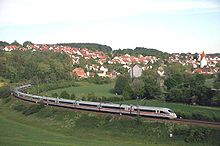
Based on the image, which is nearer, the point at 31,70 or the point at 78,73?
the point at 31,70

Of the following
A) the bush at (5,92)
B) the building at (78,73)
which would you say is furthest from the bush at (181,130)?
the building at (78,73)

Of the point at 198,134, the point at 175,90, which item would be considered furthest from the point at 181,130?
the point at 175,90

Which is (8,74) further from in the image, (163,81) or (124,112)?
(124,112)

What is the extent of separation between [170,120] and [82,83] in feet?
→ 247

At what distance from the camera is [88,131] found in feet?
138

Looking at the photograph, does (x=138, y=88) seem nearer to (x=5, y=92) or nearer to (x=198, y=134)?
(x=5, y=92)

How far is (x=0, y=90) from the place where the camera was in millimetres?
88938

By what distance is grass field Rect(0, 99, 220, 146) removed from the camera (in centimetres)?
3359

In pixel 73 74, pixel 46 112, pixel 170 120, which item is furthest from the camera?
pixel 73 74

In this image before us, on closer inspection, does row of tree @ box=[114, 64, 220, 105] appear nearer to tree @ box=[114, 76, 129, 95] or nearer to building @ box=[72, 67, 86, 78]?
tree @ box=[114, 76, 129, 95]

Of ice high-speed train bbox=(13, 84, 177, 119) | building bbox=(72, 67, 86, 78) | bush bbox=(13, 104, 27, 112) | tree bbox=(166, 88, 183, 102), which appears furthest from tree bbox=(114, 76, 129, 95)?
building bbox=(72, 67, 86, 78)

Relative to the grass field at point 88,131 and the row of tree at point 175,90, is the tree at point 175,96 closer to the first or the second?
the row of tree at point 175,90

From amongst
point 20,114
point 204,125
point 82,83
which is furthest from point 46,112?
point 82,83

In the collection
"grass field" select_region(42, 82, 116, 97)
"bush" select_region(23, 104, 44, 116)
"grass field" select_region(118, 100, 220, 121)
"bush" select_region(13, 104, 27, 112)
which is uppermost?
"grass field" select_region(118, 100, 220, 121)
